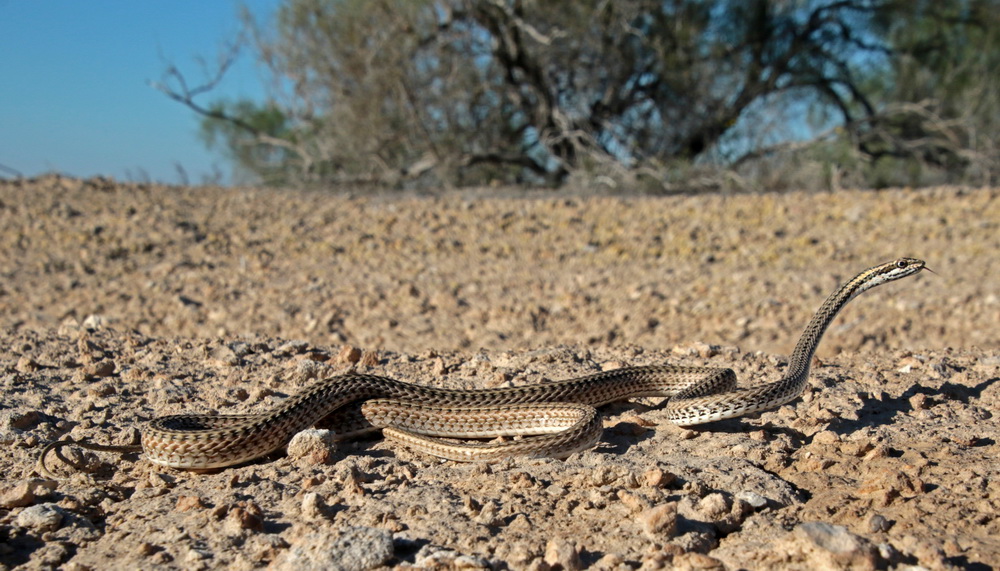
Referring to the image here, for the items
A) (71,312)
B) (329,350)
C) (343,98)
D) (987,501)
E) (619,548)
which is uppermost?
(343,98)

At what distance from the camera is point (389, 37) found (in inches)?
619

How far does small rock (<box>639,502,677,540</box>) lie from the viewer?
3.18 m

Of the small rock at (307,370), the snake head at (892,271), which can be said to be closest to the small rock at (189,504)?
the small rock at (307,370)

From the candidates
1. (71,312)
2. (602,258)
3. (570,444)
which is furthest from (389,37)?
(570,444)

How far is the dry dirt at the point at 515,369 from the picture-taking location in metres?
3.21

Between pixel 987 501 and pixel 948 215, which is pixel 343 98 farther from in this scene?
pixel 987 501

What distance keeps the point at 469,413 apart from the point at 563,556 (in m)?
1.63

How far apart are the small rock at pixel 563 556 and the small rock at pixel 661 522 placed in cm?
35

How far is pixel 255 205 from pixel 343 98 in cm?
426

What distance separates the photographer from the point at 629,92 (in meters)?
17.4

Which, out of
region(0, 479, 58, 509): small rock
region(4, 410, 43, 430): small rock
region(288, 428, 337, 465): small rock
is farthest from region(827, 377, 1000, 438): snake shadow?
region(4, 410, 43, 430): small rock

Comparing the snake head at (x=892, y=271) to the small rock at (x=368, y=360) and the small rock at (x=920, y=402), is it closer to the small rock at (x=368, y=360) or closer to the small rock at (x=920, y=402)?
the small rock at (x=920, y=402)

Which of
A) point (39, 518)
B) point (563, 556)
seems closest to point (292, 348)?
point (39, 518)

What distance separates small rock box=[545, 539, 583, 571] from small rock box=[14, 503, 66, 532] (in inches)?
83.6
